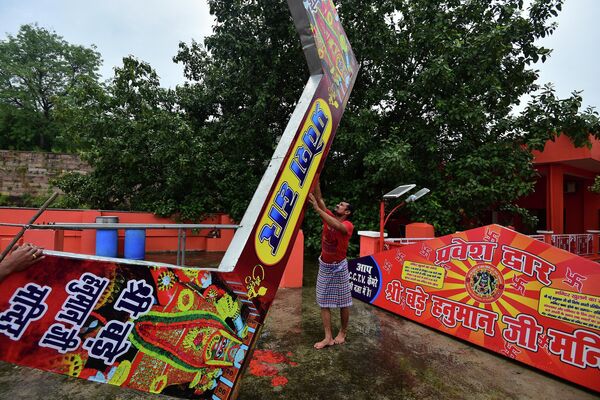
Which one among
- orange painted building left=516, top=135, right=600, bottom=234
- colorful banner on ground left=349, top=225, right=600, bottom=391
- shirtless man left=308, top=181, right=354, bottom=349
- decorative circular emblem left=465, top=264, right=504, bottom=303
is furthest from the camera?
orange painted building left=516, top=135, right=600, bottom=234

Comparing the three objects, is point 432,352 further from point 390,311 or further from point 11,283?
point 11,283

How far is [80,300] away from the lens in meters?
1.66

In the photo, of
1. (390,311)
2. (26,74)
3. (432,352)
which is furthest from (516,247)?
(26,74)

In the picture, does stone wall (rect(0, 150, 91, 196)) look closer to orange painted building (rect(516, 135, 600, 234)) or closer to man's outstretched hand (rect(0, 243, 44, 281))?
man's outstretched hand (rect(0, 243, 44, 281))

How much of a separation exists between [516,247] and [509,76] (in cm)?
680

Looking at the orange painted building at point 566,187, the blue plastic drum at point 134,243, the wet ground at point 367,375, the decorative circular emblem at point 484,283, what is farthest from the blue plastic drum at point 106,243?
the orange painted building at point 566,187

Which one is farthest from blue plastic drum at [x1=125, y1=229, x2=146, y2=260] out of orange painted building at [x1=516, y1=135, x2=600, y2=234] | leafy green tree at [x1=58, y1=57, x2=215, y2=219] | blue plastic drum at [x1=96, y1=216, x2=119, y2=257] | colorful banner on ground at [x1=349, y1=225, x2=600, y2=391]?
orange painted building at [x1=516, y1=135, x2=600, y2=234]

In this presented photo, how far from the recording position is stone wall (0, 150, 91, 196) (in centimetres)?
1452

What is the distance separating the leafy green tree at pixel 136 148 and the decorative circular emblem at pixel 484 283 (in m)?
7.39

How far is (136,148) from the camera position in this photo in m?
8.90

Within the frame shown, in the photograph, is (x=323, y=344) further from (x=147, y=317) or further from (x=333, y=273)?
(x=147, y=317)

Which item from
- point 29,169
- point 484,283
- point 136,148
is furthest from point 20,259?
point 29,169

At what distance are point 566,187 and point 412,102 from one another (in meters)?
8.04

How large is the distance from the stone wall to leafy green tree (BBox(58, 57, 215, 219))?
659 cm
